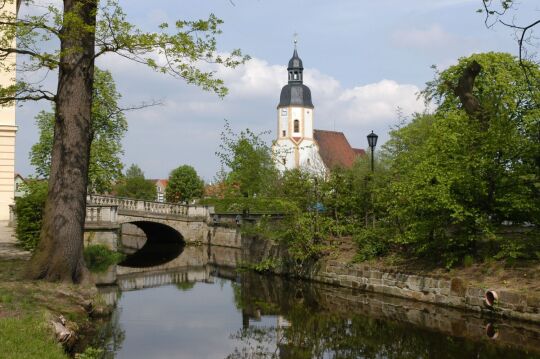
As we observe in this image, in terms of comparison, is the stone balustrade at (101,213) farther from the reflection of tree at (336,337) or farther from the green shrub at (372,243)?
the green shrub at (372,243)

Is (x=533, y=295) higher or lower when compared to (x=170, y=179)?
lower

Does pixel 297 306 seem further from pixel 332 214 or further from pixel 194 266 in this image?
pixel 194 266

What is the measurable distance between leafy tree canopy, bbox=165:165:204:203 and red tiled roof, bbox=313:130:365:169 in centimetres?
1837

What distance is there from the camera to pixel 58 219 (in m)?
12.2

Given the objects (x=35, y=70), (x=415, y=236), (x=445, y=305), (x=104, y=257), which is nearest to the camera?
(x=35, y=70)

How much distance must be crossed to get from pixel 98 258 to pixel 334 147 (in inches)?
2552

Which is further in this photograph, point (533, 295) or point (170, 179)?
point (170, 179)

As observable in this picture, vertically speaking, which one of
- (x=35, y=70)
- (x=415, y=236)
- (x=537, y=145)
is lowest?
(x=415, y=236)

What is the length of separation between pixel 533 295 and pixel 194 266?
15.5 meters

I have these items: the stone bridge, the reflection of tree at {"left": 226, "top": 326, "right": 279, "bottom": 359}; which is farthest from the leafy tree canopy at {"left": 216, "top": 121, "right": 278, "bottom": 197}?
the reflection of tree at {"left": 226, "top": 326, "right": 279, "bottom": 359}

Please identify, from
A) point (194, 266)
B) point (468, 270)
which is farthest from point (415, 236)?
point (194, 266)

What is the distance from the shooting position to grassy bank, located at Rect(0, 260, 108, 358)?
7473mm

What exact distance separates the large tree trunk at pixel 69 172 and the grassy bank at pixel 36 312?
55 centimetres

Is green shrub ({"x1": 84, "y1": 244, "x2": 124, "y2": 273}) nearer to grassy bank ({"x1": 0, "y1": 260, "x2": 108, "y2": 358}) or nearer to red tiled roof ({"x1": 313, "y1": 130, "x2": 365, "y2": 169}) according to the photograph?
grassy bank ({"x1": 0, "y1": 260, "x2": 108, "y2": 358})
